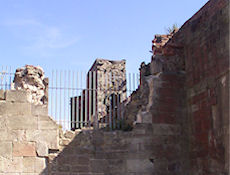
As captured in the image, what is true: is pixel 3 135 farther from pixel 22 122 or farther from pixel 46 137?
pixel 46 137

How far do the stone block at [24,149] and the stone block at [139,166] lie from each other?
85.9 inches

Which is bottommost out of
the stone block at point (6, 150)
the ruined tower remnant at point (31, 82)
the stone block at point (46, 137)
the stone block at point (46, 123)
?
the stone block at point (6, 150)

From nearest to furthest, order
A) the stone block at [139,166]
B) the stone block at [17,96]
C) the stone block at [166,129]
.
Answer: the stone block at [17,96] < the stone block at [139,166] < the stone block at [166,129]

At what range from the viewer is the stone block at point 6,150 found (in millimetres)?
7801

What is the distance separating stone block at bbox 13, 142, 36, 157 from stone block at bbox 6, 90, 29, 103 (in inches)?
37.3

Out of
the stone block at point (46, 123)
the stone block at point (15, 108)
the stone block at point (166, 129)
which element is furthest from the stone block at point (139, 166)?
the stone block at point (15, 108)

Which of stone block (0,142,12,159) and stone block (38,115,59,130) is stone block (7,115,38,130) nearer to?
stone block (38,115,59,130)

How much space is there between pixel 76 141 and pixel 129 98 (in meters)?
2.73

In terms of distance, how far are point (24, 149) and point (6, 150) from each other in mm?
372

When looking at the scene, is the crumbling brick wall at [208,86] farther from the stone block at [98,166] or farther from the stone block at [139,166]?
the stone block at [98,166]

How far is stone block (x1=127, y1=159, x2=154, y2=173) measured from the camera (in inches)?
333

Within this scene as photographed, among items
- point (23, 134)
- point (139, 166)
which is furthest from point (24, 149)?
point (139, 166)

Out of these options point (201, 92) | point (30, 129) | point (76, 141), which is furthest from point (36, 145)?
A: point (201, 92)

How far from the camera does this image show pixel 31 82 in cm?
844
